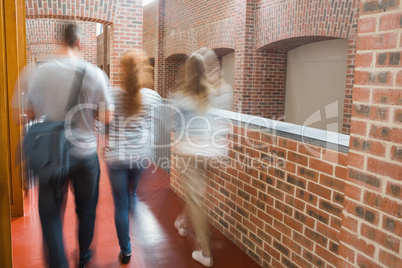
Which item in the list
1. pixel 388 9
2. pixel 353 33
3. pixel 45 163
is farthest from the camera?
pixel 353 33

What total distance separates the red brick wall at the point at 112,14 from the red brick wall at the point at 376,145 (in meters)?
5.15

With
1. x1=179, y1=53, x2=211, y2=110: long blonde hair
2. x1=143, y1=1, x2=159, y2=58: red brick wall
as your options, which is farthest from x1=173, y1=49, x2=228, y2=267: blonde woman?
x1=143, y1=1, x2=159, y2=58: red brick wall

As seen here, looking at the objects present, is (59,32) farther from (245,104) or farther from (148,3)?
(148,3)

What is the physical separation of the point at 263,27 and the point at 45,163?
6.01 metres

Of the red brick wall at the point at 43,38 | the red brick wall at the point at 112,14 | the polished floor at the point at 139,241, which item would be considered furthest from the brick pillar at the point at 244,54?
the red brick wall at the point at 43,38

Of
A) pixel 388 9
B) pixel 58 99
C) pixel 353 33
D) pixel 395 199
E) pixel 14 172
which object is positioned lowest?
pixel 14 172

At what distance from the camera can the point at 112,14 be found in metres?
6.50

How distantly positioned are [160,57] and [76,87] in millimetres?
10294

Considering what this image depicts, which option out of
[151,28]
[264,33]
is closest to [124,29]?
[264,33]

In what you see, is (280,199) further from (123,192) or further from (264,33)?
(264,33)

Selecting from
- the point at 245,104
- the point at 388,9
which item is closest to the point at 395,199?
the point at 388,9

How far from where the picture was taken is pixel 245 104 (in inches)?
309

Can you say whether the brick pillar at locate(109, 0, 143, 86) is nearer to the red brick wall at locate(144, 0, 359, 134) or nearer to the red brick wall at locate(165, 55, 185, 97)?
the red brick wall at locate(144, 0, 359, 134)

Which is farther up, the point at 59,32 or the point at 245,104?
the point at 59,32
